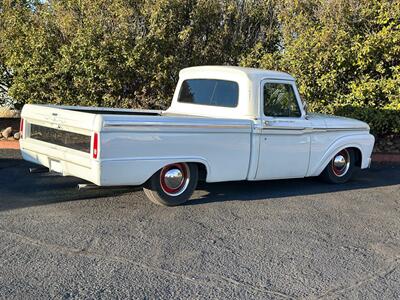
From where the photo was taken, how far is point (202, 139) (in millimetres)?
5984

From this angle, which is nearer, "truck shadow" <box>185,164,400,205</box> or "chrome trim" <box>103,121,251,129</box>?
"chrome trim" <box>103,121,251,129</box>

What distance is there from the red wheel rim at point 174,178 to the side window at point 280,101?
1411 millimetres

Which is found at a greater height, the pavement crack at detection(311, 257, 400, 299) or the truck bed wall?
the truck bed wall

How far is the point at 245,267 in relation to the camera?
444 cm

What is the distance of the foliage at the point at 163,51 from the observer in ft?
33.5

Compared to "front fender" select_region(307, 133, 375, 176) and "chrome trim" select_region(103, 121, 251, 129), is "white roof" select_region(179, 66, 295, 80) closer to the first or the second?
"chrome trim" select_region(103, 121, 251, 129)

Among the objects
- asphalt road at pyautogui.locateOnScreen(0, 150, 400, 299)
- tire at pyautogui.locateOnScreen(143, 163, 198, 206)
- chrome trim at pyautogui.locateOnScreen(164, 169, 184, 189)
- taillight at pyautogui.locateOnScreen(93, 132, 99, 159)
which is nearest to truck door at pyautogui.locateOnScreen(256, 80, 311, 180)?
asphalt road at pyautogui.locateOnScreen(0, 150, 400, 299)

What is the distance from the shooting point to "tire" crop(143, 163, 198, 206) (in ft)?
19.6

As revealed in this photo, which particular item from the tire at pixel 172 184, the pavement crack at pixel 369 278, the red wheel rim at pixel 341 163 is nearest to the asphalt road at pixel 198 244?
the pavement crack at pixel 369 278

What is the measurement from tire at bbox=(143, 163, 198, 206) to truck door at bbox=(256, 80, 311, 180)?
3.28 feet

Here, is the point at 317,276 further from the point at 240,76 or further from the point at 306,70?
the point at 306,70

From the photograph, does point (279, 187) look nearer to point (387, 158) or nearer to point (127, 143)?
point (127, 143)

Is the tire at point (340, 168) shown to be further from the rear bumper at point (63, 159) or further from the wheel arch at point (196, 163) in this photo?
the rear bumper at point (63, 159)

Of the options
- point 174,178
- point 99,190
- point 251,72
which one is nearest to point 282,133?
point 251,72
